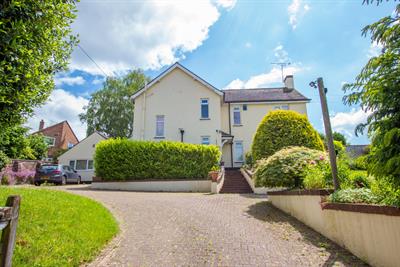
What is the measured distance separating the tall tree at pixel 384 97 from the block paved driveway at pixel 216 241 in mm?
2118

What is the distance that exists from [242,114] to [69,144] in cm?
3073

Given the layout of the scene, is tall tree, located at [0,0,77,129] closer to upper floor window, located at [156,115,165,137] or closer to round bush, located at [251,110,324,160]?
round bush, located at [251,110,324,160]

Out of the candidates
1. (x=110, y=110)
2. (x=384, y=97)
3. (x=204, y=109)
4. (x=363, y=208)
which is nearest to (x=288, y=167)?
(x=363, y=208)

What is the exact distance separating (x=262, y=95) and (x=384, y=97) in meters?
21.2

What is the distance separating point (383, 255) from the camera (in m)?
3.81

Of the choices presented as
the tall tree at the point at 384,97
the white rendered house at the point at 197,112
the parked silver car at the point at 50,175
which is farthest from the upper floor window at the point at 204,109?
the tall tree at the point at 384,97

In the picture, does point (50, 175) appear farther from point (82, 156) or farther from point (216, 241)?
point (216, 241)

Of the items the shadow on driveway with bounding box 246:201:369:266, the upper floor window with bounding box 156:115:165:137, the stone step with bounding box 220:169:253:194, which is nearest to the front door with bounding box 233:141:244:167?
the stone step with bounding box 220:169:253:194

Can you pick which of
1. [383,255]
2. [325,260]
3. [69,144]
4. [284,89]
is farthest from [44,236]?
[69,144]

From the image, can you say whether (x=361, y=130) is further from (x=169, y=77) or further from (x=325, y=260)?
(x=169, y=77)

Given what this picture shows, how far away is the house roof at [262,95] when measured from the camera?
888 inches

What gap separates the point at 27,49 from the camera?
3773mm

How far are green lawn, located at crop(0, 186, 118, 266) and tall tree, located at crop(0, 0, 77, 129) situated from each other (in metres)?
2.09

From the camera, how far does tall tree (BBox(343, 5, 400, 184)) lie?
131 inches
